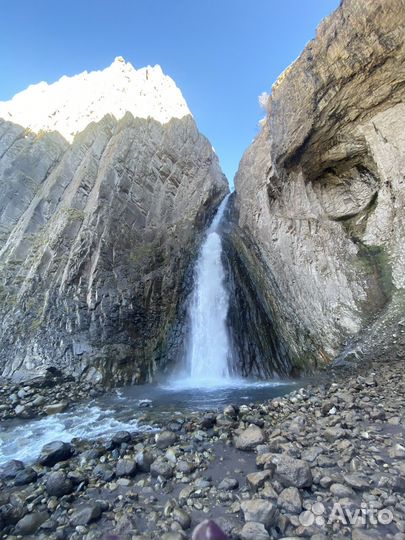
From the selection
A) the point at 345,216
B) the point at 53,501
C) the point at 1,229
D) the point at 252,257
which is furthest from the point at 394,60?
the point at 1,229

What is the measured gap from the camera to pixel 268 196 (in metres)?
16.5

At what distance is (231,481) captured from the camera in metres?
4.00

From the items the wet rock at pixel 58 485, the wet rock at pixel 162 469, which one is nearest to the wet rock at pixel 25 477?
the wet rock at pixel 58 485

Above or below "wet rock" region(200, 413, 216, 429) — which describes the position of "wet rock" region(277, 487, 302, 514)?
below

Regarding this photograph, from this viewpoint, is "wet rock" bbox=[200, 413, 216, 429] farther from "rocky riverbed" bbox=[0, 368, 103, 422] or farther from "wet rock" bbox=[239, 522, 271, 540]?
"rocky riverbed" bbox=[0, 368, 103, 422]

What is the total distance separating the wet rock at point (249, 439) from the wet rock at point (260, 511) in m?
1.75

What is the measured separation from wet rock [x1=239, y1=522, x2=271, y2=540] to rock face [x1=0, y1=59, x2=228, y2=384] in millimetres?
9448

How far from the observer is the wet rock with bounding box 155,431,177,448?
18.2 ft

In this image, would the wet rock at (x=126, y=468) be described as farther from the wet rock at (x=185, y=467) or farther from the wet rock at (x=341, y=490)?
the wet rock at (x=341, y=490)

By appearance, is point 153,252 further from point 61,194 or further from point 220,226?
point 61,194

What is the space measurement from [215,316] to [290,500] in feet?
38.7

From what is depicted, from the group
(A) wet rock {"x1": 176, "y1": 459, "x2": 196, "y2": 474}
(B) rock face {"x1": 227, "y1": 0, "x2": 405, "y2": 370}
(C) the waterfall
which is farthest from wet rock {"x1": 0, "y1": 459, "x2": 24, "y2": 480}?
(B) rock face {"x1": 227, "y1": 0, "x2": 405, "y2": 370}

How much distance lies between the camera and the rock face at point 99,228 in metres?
12.5

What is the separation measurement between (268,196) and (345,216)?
442cm
